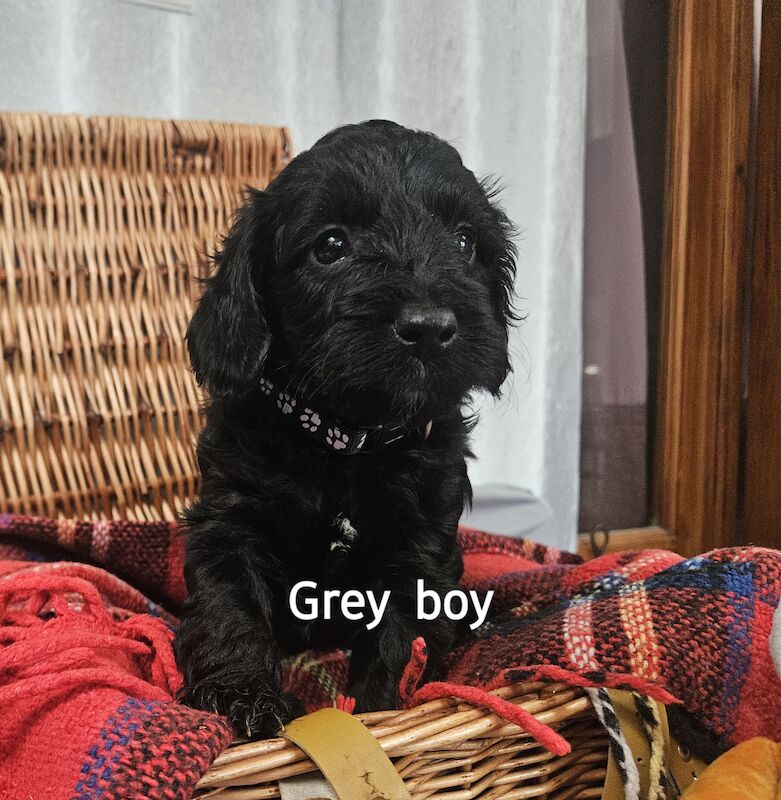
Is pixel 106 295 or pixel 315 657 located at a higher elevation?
pixel 106 295

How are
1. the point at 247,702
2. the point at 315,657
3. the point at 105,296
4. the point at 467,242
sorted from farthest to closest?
the point at 105,296 → the point at 315,657 → the point at 467,242 → the point at 247,702

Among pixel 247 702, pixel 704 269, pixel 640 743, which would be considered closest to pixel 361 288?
pixel 247 702

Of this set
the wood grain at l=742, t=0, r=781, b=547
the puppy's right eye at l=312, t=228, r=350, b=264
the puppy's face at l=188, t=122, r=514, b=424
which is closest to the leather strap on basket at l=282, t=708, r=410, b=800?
the puppy's face at l=188, t=122, r=514, b=424

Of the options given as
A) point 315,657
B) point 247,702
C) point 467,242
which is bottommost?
point 315,657

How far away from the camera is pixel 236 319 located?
0.96 m

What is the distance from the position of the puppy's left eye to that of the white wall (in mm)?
584

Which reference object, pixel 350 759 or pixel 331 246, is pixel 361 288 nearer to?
pixel 331 246

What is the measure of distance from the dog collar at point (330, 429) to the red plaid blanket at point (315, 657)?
267 millimetres

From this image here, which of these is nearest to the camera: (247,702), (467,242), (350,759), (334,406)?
(350,759)

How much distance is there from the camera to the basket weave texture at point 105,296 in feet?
5.14

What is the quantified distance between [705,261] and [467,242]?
2.59ft

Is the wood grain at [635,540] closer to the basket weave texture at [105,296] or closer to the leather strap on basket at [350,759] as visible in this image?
the basket weave texture at [105,296]

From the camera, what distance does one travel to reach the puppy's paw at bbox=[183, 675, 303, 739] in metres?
0.78

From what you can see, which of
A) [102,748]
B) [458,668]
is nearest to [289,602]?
[458,668]
